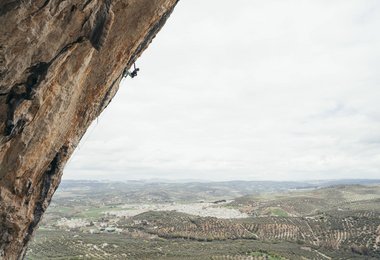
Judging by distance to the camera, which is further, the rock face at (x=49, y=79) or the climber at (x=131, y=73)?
the climber at (x=131, y=73)

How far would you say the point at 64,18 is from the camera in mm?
12602

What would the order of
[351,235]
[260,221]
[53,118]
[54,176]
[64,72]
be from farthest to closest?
[260,221], [351,235], [54,176], [53,118], [64,72]

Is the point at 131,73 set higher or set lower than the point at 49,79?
higher

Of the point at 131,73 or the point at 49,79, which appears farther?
the point at 131,73

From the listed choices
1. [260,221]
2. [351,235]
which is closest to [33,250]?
[260,221]

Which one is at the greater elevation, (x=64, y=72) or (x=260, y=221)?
(x=64, y=72)

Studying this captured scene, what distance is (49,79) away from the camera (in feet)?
44.6

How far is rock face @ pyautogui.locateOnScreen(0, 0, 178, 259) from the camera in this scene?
1163cm

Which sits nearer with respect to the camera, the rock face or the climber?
the rock face

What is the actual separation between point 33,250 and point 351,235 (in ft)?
271

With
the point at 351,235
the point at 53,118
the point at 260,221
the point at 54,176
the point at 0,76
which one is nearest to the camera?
the point at 0,76

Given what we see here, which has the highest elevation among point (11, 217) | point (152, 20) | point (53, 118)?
point (152, 20)

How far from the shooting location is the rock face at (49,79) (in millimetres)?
11634

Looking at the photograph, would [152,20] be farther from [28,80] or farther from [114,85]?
[28,80]
